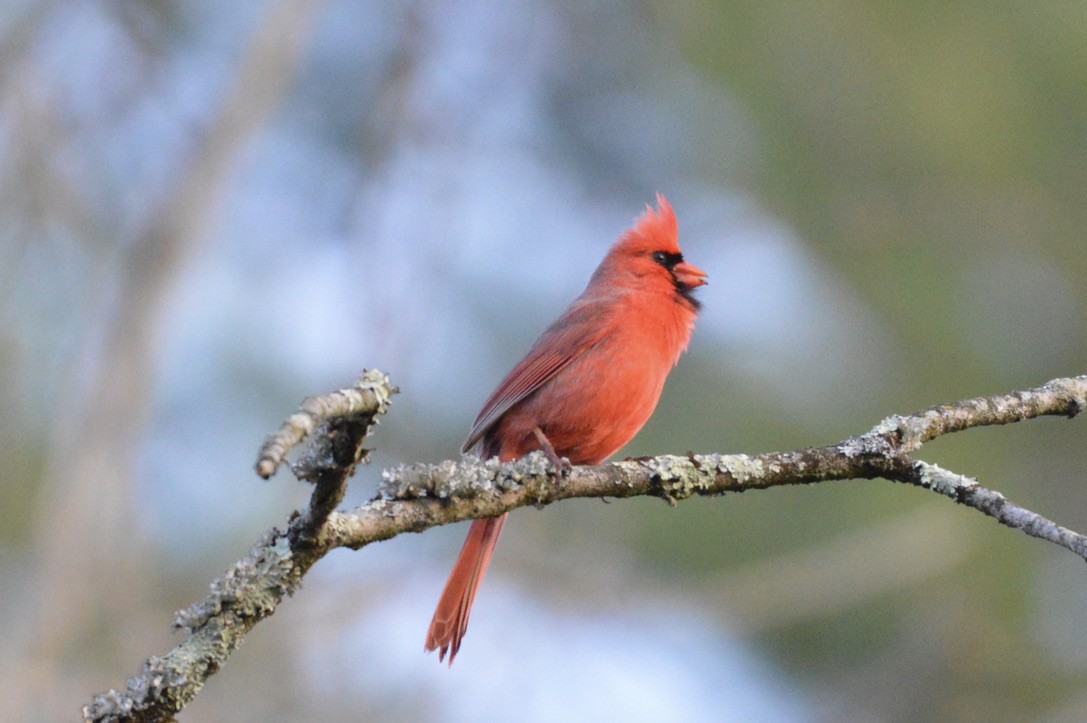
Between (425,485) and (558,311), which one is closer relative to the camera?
(425,485)

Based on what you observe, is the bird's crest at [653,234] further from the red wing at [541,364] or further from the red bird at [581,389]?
the red wing at [541,364]

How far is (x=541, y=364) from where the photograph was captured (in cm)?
404

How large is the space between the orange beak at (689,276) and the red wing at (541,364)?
1.40 feet

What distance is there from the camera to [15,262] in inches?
195

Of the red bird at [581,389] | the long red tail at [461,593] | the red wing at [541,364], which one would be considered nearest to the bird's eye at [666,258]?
the red bird at [581,389]

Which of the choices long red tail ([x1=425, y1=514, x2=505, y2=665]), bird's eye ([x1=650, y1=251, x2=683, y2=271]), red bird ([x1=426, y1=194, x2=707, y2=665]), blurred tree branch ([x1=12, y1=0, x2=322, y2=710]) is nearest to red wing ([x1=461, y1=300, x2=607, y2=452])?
red bird ([x1=426, y1=194, x2=707, y2=665])

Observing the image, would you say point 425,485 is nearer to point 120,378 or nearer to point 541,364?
point 541,364

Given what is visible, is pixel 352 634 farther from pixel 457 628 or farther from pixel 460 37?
pixel 460 37

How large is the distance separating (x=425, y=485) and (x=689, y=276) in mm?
2235

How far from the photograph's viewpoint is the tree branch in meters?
2.04

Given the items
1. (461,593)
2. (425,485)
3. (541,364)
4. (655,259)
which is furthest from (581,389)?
(425,485)

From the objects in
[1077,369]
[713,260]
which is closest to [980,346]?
[1077,369]

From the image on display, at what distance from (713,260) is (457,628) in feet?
17.5

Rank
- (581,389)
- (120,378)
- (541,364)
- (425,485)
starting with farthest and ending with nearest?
(120,378)
(541,364)
(581,389)
(425,485)
